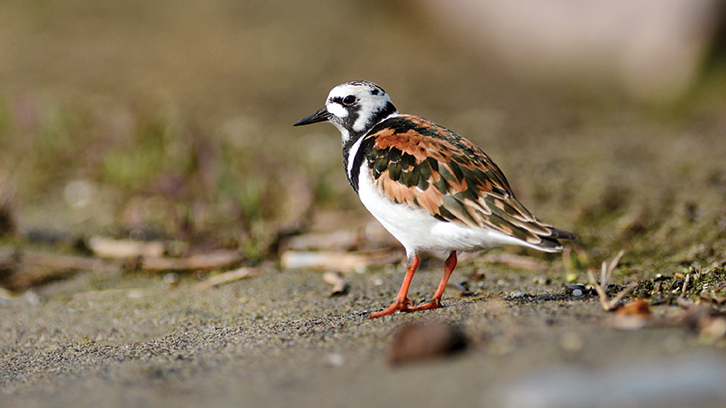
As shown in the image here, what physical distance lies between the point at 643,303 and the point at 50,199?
5141mm

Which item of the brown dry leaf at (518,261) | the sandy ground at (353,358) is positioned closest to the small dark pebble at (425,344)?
the sandy ground at (353,358)

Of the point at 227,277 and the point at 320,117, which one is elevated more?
the point at 320,117

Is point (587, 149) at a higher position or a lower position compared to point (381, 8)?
lower

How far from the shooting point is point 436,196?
104 inches

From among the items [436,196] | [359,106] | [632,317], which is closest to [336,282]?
[359,106]

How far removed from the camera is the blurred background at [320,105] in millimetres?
→ 4812

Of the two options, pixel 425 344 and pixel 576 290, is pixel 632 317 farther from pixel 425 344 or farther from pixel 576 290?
pixel 576 290

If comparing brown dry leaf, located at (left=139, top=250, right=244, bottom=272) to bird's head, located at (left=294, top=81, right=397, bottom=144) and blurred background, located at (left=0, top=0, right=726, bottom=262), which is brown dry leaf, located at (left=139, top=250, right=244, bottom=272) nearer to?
blurred background, located at (left=0, top=0, right=726, bottom=262)

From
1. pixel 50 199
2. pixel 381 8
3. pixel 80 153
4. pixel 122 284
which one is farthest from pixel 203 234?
pixel 381 8

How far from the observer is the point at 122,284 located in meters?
4.14

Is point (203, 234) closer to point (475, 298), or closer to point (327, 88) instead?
point (475, 298)

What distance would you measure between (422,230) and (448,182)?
0.23m

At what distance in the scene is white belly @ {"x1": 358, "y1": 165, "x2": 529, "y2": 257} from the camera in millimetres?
2568

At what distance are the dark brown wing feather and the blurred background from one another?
5.26 ft
